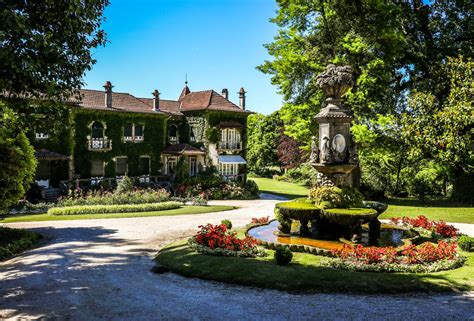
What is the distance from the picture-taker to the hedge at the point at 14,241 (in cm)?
1397

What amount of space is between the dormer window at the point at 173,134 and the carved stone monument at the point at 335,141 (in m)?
27.2

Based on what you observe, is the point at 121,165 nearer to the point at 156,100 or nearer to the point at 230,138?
the point at 156,100

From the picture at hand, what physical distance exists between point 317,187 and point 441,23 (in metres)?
22.4

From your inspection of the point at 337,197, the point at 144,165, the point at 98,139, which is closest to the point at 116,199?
the point at 98,139

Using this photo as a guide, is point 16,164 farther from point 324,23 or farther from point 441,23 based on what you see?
point 441,23

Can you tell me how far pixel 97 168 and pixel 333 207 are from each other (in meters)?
26.4

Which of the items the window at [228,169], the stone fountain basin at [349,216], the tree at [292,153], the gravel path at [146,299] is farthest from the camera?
the tree at [292,153]

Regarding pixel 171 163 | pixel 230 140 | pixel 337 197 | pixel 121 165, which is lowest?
pixel 337 197

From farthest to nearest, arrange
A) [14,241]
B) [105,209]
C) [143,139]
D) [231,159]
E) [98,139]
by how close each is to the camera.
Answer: [231,159] < [143,139] < [98,139] < [105,209] < [14,241]

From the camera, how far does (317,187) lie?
15266 mm

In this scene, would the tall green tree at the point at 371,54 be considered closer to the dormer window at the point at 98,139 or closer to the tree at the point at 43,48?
the dormer window at the point at 98,139

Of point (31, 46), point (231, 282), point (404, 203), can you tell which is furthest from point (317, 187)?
point (404, 203)

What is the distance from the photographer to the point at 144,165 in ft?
125

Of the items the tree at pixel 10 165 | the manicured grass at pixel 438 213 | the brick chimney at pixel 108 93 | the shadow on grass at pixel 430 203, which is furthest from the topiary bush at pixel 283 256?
the brick chimney at pixel 108 93
